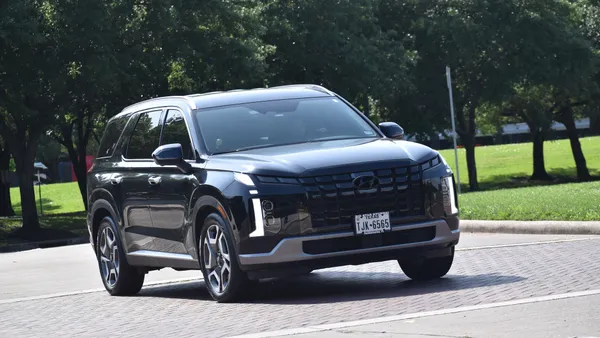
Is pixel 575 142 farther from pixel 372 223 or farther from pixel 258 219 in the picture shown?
pixel 258 219

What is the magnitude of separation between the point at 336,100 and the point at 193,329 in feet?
12.4

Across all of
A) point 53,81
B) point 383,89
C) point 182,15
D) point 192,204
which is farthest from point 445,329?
point 383,89

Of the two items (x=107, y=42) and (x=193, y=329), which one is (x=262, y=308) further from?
(x=107, y=42)

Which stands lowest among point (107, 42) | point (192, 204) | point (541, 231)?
point (541, 231)

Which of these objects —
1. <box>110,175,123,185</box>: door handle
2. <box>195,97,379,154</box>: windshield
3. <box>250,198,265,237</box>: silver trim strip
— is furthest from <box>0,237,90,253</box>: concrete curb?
<box>250,198,265,237</box>: silver trim strip

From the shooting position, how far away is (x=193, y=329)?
904cm

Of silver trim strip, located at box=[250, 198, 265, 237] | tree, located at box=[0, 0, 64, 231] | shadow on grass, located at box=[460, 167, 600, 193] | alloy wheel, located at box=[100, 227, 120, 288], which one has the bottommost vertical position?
shadow on grass, located at box=[460, 167, 600, 193]

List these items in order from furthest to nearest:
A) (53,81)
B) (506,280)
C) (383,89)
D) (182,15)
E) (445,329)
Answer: (383,89) → (182,15) → (53,81) → (506,280) → (445,329)

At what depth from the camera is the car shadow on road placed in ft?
34.3

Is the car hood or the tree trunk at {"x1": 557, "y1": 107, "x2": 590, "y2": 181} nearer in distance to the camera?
the car hood

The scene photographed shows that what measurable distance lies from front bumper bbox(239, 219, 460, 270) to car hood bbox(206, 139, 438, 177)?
53 cm

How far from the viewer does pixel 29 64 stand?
3259 centimetres

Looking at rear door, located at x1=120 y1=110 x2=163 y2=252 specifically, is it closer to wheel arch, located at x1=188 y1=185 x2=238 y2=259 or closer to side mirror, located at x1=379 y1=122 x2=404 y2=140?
wheel arch, located at x1=188 y1=185 x2=238 y2=259

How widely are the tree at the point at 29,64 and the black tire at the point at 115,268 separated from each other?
1852 cm
